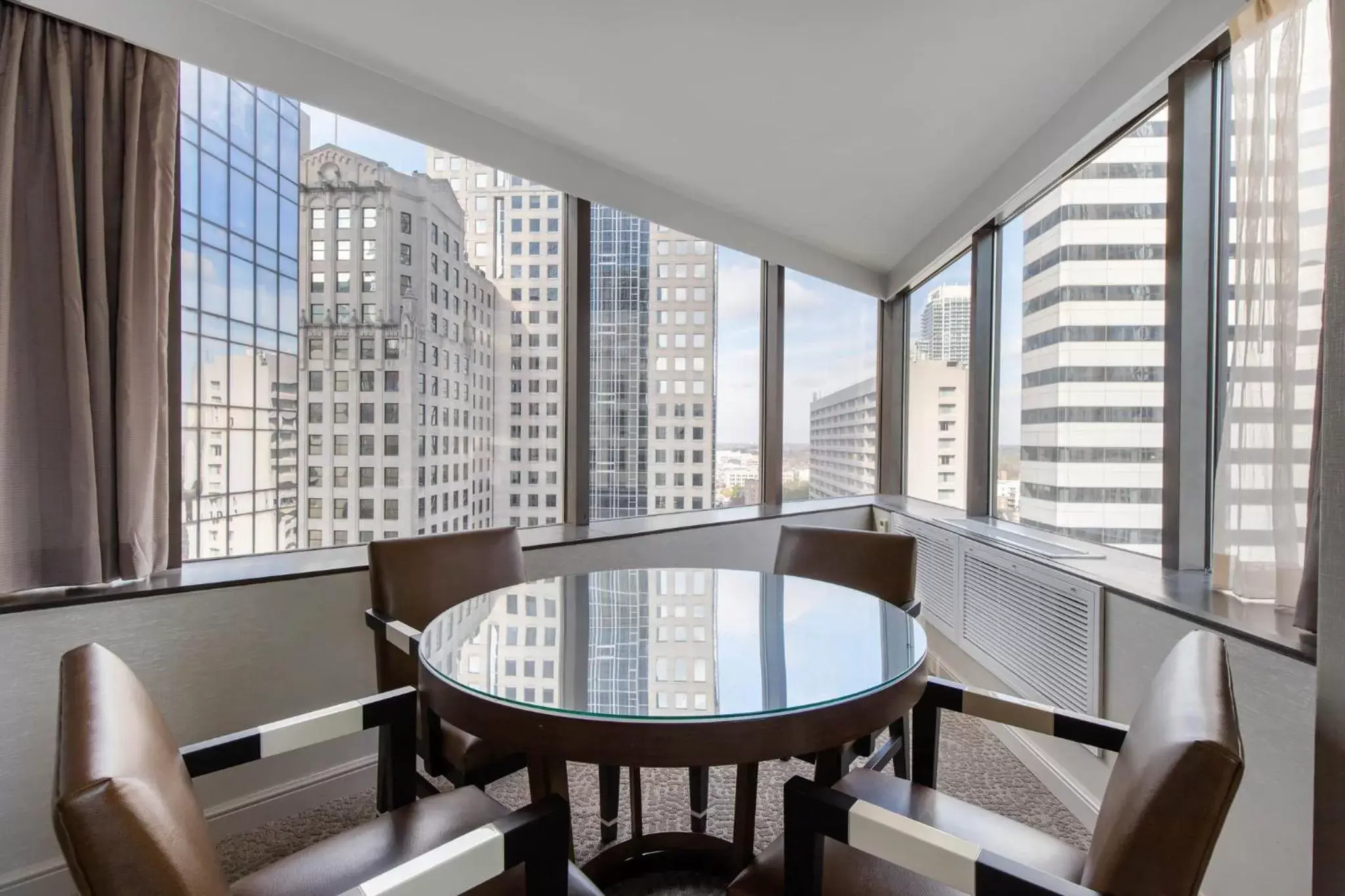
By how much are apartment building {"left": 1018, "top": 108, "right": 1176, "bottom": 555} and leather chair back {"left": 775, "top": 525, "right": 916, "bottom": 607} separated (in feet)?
3.00

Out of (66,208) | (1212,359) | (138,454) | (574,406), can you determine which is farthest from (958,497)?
(66,208)

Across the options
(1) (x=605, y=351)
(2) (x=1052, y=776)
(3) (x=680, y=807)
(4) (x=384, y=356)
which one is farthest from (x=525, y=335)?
(2) (x=1052, y=776)

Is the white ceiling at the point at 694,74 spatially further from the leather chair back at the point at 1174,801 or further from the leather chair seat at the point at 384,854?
the leather chair seat at the point at 384,854

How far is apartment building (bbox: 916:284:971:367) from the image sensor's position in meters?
3.84

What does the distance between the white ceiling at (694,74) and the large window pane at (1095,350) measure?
26cm

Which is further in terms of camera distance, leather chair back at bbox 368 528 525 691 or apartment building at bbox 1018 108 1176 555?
apartment building at bbox 1018 108 1176 555

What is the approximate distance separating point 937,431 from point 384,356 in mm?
3350

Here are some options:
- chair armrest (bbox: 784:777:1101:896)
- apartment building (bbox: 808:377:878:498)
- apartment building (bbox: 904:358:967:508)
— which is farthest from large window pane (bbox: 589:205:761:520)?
chair armrest (bbox: 784:777:1101:896)

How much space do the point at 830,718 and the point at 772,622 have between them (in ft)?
1.85

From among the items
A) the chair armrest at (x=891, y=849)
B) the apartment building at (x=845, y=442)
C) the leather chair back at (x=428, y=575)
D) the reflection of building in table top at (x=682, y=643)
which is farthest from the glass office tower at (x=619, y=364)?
the chair armrest at (x=891, y=849)

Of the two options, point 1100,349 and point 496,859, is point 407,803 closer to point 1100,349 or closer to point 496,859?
point 496,859

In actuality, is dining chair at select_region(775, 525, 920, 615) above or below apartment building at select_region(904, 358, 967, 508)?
below

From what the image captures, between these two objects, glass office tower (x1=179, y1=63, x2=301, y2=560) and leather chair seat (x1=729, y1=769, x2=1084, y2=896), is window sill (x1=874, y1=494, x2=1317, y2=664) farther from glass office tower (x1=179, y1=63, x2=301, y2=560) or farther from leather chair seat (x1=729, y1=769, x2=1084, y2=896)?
glass office tower (x1=179, y1=63, x2=301, y2=560)

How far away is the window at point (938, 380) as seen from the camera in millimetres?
3906
